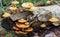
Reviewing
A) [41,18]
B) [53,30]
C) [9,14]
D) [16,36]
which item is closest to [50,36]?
[53,30]

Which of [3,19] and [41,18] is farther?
[3,19]

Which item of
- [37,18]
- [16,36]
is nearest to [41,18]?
[37,18]

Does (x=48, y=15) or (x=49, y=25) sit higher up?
(x=48, y=15)

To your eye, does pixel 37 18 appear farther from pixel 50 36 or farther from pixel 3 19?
pixel 3 19

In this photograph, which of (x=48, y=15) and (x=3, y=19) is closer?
(x=48, y=15)

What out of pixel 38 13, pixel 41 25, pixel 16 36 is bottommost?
pixel 16 36

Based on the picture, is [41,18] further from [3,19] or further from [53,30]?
[3,19]
